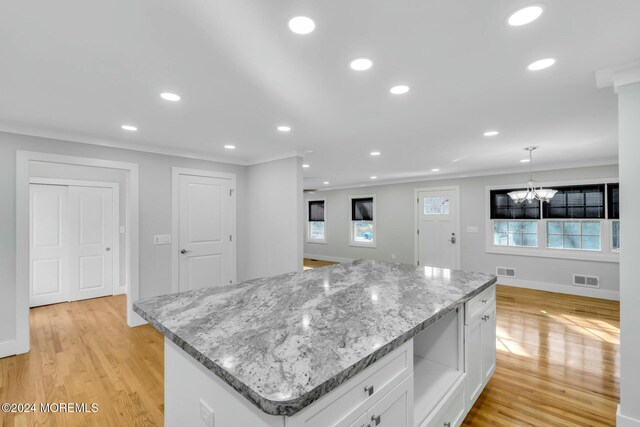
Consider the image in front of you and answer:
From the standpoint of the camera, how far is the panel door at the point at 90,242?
4852 mm

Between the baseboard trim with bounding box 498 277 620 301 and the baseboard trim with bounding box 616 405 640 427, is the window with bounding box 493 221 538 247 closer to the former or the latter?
the baseboard trim with bounding box 498 277 620 301

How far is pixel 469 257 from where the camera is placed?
6312mm

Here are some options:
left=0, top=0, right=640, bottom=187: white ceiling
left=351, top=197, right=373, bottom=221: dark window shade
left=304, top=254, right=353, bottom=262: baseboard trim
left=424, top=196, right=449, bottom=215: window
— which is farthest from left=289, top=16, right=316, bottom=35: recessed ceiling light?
left=304, top=254, right=353, bottom=262: baseboard trim

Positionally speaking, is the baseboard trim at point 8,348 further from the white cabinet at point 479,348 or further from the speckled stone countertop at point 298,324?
the white cabinet at point 479,348

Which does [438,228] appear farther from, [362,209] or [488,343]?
[488,343]

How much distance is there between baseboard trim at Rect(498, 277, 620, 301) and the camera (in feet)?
15.9

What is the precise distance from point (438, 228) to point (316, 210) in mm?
Answer: 3993

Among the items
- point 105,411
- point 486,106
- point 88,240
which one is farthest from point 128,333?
point 486,106

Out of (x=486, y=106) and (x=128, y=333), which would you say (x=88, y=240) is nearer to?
(x=128, y=333)

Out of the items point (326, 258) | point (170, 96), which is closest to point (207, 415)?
point (170, 96)

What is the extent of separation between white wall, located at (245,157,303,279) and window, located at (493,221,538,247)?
14.4ft

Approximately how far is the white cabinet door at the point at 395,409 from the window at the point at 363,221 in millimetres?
6789

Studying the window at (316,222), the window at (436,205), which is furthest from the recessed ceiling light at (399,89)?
the window at (316,222)

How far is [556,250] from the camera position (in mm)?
5367
